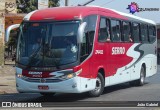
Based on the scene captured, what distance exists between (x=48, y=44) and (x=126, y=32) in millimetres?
5193

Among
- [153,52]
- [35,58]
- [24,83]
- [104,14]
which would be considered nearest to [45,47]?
[35,58]

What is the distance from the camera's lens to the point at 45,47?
1396 cm

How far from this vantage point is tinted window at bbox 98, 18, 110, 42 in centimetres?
1549

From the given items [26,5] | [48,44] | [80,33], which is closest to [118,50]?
[48,44]

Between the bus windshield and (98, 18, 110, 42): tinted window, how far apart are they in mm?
1698

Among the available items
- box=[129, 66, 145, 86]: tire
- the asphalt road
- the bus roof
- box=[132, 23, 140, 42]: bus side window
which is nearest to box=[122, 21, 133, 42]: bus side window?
box=[132, 23, 140, 42]: bus side window

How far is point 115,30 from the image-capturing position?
1702 cm

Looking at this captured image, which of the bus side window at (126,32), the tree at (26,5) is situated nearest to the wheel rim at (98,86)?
the bus side window at (126,32)

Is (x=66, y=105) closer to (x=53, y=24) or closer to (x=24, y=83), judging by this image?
(x=24, y=83)

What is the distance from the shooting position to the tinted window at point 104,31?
15.5 meters

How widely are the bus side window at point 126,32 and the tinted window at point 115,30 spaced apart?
0.57 metres

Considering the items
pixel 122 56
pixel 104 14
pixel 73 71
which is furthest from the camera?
pixel 122 56

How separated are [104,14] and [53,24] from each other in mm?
2603

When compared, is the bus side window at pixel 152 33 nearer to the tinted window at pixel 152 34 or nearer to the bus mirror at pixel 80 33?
the tinted window at pixel 152 34
